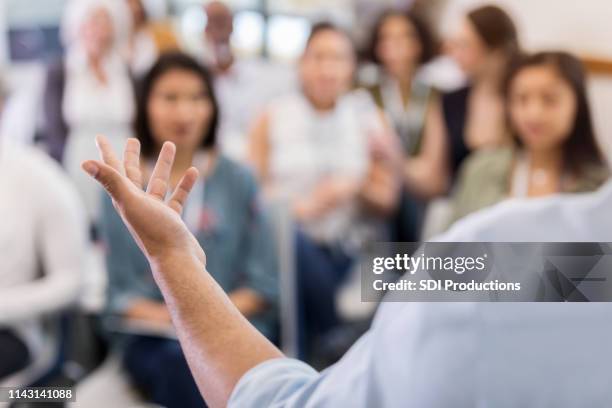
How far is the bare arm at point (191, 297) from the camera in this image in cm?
50

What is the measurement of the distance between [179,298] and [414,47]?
1411mm

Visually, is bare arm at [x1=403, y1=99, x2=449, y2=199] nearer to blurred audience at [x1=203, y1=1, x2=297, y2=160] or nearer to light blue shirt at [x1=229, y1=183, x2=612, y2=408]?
blurred audience at [x1=203, y1=1, x2=297, y2=160]

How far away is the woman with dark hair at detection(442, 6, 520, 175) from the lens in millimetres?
1397

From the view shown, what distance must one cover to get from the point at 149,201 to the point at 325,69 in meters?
1.16

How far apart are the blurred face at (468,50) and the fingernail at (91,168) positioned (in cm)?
118

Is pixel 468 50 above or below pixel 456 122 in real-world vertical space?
above

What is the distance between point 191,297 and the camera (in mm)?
508

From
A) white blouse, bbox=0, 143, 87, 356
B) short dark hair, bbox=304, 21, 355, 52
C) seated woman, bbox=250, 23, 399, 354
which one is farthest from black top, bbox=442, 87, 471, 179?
white blouse, bbox=0, 143, 87, 356

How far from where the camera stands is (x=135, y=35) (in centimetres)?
144

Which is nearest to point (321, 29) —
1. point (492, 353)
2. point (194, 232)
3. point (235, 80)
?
point (235, 80)

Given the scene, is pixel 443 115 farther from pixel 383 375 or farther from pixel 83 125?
pixel 383 375

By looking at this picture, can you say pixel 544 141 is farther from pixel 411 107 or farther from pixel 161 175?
pixel 161 175

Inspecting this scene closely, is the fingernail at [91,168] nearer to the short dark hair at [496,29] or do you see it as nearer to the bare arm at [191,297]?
the bare arm at [191,297]

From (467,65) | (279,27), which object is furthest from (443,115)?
(279,27)
